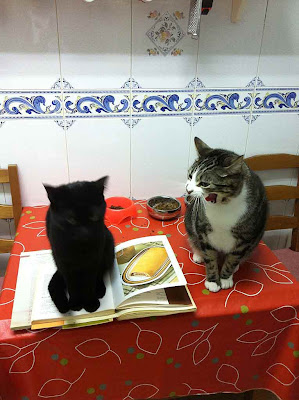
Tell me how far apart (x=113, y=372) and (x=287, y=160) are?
128 centimetres

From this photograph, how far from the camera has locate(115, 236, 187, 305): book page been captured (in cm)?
97

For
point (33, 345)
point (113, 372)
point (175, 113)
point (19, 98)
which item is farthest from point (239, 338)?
point (19, 98)

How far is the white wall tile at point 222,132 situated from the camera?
1562 millimetres

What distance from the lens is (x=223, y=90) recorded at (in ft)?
4.93

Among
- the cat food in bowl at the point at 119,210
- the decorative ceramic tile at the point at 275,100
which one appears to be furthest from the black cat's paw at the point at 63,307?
the decorative ceramic tile at the point at 275,100

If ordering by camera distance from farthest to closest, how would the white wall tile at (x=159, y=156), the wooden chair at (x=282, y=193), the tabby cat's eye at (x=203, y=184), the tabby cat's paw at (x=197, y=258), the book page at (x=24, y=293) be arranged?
the wooden chair at (x=282, y=193) < the white wall tile at (x=159, y=156) < the tabby cat's paw at (x=197, y=258) < the tabby cat's eye at (x=203, y=184) < the book page at (x=24, y=293)

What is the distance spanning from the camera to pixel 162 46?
1.37 m

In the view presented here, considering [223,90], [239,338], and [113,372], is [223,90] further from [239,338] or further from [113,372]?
[113,372]

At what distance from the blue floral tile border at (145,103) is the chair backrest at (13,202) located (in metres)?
0.23

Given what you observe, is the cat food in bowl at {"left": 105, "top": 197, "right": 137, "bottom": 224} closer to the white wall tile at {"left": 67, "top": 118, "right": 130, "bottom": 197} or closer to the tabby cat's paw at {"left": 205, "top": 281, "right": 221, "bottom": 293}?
the white wall tile at {"left": 67, "top": 118, "right": 130, "bottom": 197}

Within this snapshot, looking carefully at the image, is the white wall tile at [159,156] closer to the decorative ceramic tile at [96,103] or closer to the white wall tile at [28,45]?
the decorative ceramic tile at [96,103]

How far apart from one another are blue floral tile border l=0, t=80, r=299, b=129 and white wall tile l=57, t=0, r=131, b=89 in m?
0.05

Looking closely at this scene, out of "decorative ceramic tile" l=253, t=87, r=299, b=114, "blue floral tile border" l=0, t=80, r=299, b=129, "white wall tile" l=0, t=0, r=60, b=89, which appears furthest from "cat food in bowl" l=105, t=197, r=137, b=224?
"decorative ceramic tile" l=253, t=87, r=299, b=114

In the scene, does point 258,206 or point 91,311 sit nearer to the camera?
point 91,311
